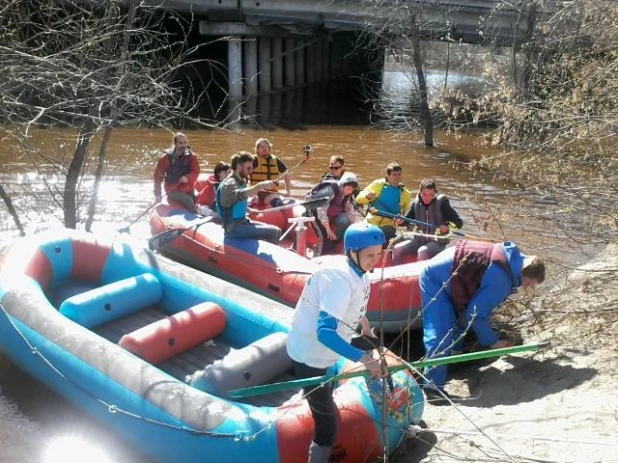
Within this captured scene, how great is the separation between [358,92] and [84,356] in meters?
22.5

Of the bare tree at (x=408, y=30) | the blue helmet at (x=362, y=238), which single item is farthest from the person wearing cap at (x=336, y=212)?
the bare tree at (x=408, y=30)

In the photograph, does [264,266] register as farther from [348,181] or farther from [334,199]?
[348,181]

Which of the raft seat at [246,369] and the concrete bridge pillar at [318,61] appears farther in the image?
the concrete bridge pillar at [318,61]

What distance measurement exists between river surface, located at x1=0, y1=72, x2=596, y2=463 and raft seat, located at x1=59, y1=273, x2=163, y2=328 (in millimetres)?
692

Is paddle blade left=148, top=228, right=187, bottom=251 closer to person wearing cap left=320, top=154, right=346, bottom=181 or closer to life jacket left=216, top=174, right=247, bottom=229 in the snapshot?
life jacket left=216, top=174, right=247, bottom=229

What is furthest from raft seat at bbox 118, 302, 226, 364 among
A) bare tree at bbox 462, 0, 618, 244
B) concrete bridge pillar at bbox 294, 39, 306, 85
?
concrete bridge pillar at bbox 294, 39, 306, 85

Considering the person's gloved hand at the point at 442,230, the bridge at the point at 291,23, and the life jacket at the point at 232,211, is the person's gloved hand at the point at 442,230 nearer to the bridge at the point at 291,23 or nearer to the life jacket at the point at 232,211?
the life jacket at the point at 232,211

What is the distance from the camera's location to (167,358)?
16.8 ft

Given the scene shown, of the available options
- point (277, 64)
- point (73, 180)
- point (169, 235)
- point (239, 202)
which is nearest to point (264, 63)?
point (277, 64)

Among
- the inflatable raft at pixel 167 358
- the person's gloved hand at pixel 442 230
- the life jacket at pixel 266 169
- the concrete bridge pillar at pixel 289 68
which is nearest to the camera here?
the inflatable raft at pixel 167 358

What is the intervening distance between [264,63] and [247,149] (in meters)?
8.51

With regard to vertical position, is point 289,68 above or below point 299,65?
below

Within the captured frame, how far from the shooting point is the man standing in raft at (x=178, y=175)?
8328 millimetres

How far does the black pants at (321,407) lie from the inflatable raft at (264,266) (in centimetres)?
170
